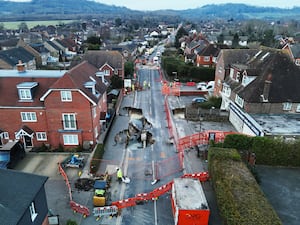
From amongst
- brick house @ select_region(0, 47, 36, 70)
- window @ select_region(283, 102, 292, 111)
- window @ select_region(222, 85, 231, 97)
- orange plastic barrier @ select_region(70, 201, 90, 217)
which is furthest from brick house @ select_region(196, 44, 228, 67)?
orange plastic barrier @ select_region(70, 201, 90, 217)

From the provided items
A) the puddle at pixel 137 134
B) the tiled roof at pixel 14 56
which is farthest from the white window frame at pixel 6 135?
the tiled roof at pixel 14 56

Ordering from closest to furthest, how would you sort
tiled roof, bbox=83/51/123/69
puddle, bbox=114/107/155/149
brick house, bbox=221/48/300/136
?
brick house, bbox=221/48/300/136
puddle, bbox=114/107/155/149
tiled roof, bbox=83/51/123/69

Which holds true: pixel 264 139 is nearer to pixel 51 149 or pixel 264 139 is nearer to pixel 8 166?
pixel 51 149

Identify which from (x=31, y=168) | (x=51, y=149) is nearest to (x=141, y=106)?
(x=51, y=149)

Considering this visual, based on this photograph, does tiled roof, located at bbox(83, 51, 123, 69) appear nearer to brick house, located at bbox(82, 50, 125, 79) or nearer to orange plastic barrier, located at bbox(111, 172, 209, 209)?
brick house, located at bbox(82, 50, 125, 79)

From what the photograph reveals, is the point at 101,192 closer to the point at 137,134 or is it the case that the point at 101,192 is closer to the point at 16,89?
the point at 137,134
